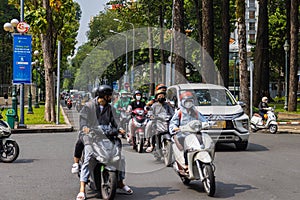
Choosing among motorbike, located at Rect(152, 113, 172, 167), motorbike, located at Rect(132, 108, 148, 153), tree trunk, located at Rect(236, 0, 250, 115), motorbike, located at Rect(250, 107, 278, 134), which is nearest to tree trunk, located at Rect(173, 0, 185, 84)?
tree trunk, located at Rect(236, 0, 250, 115)

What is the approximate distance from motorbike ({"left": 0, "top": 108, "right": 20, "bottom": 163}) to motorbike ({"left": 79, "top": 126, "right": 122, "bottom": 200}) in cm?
449

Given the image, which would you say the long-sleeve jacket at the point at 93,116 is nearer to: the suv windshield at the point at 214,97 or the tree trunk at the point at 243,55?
the suv windshield at the point at 214,97

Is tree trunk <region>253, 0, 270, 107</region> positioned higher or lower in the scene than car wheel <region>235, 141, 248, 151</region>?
higher

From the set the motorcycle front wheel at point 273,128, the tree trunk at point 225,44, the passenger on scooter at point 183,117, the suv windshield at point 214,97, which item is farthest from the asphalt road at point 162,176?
the tree trunk at point 225,44

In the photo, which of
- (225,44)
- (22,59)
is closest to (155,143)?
(22,59)

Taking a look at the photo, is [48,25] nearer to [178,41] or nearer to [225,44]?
[178,41]

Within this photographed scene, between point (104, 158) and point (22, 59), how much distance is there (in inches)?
612

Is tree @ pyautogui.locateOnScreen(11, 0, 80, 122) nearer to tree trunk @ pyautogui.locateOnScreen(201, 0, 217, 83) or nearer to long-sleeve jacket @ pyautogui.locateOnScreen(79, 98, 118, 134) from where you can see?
tree trunk @ pyautogui.locateOnScreen(201, 0, 217, 83)

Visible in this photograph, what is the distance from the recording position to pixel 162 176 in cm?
1002

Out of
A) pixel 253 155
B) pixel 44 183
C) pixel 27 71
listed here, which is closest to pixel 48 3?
pixel 27 71

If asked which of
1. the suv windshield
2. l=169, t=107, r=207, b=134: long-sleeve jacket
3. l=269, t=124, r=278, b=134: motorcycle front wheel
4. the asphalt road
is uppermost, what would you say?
the suv windshield

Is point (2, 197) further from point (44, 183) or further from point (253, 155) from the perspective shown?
point (253, 155)

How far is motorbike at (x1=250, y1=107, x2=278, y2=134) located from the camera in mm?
20234

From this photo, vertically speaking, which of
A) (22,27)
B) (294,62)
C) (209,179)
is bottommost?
(209,179)
